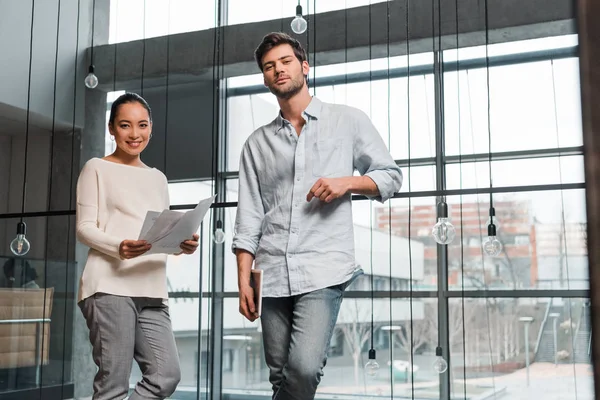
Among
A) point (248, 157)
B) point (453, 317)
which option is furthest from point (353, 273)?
point (453, 317)

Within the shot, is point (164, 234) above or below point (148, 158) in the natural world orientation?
below

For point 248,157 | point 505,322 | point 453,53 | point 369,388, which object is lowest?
point 369,388

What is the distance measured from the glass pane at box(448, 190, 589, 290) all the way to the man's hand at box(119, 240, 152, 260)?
4356mm

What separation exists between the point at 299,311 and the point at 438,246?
16.0ft

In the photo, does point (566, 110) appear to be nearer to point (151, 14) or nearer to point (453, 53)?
→ point (453, 53)

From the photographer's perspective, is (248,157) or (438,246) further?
(438,246)

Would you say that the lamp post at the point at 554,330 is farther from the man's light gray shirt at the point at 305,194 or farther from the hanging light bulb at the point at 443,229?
the man's light gray shirt at the point at 305,194

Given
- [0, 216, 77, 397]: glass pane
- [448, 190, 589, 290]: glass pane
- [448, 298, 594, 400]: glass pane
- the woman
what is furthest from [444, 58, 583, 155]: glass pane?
the woman

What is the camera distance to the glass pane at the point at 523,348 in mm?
6258

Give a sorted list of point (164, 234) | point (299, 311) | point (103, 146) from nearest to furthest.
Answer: point (299, 311) → point (164, 234) → point (103, 146)

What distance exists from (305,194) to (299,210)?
5cm

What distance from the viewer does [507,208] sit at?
21.6 feet

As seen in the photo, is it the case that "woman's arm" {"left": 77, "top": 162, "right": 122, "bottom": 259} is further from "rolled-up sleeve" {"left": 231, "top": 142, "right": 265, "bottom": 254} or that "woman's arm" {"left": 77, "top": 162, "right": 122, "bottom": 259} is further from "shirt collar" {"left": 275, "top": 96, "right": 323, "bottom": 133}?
"shirt collar" {"left": 275, "top": 96, "right": 323, "bottom": 133}

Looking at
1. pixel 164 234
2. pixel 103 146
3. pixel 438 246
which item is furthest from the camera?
pixel 103 146
